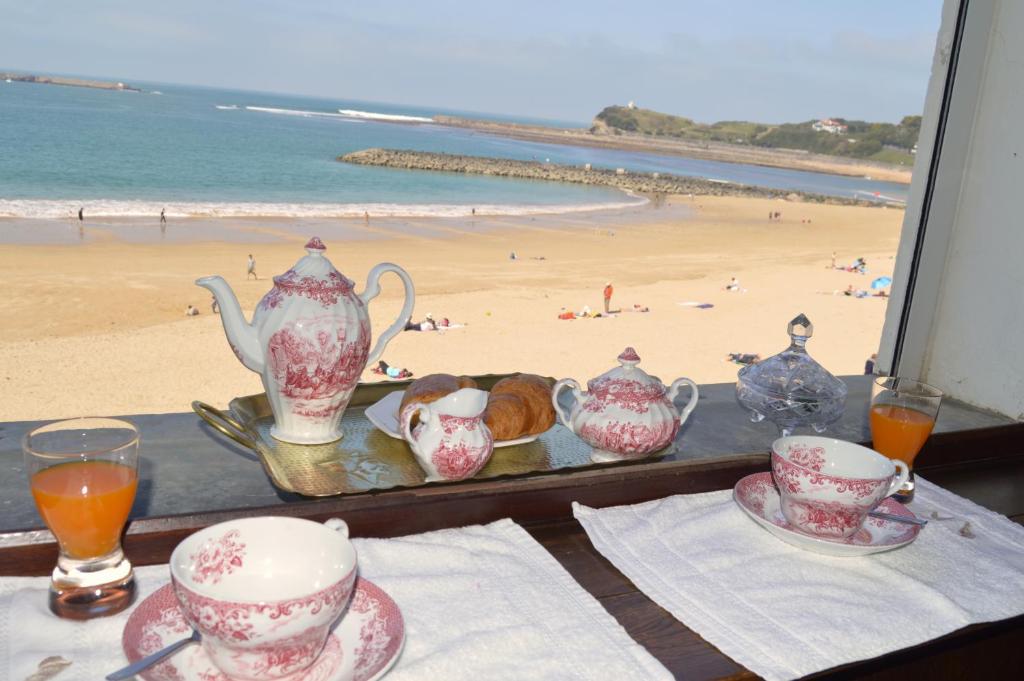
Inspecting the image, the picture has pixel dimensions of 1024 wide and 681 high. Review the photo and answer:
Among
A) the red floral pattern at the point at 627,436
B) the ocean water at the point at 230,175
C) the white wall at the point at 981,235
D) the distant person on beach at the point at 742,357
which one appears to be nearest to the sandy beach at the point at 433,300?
the distant person on beach at the point at 742,357

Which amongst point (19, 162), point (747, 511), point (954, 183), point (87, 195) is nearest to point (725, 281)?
point (954, 183)

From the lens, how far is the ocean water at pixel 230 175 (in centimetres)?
1432

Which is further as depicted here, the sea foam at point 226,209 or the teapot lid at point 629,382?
the sea foam at point 226,209

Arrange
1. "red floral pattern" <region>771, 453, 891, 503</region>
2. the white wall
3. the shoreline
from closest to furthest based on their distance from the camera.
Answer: "red floral pattern" <region>771, 453, 891, 503</region> → the white wall → the shoreline

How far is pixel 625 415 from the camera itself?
111 centimetres

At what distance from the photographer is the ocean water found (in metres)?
14.3

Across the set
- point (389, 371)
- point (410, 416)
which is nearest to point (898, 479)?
point (410, 416)

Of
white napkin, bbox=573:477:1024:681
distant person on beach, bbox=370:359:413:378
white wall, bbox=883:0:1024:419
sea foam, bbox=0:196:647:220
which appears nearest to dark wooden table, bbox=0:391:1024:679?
white napkin, bbox=573:477:1024:681

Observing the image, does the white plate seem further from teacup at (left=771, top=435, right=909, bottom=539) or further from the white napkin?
teacup at (left=771, top=435, right=909, bottom=539)

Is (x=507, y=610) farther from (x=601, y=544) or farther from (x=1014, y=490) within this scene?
(x=1014, y=490)

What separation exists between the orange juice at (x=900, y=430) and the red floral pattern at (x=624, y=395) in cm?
31

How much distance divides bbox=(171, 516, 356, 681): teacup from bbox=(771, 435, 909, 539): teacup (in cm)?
50

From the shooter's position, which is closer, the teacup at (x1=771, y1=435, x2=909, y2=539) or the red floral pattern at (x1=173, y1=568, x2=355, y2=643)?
the red floral pattern at (x1=173, y1=568, x2=355, y2=643)

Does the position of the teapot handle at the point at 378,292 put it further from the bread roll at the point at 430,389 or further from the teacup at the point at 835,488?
the teacup at the point at 835,488
